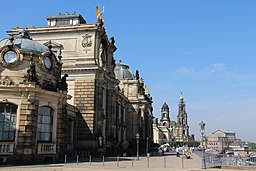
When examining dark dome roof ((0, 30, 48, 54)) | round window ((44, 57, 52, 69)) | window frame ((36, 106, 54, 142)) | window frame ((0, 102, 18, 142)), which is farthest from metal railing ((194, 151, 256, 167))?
dark dome roof ((0, 30, 48, 54))

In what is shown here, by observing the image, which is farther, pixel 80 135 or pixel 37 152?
pixel 80 135

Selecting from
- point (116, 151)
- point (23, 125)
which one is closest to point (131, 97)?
point (116, 151)

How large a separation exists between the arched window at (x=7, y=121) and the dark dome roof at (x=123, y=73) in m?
54.8

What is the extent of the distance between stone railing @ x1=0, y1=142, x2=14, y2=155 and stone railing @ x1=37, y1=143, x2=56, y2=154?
267 centimetres

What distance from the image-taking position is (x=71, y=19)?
54.6m

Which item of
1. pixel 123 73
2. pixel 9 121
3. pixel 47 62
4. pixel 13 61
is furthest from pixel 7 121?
pixel 123 73

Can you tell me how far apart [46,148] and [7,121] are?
4.76m

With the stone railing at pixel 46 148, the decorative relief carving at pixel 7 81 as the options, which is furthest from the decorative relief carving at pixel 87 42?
the stone railing at pixel 46 148

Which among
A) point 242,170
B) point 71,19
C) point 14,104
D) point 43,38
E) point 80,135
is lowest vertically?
point 242,170

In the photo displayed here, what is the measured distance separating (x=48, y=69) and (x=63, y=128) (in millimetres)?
6718

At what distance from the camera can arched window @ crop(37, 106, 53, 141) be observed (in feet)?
102

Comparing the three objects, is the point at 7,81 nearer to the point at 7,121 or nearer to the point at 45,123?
the point at 7,121

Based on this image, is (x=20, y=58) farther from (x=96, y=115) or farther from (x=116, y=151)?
(x=116, y=151)

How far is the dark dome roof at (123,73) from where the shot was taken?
83.9m
